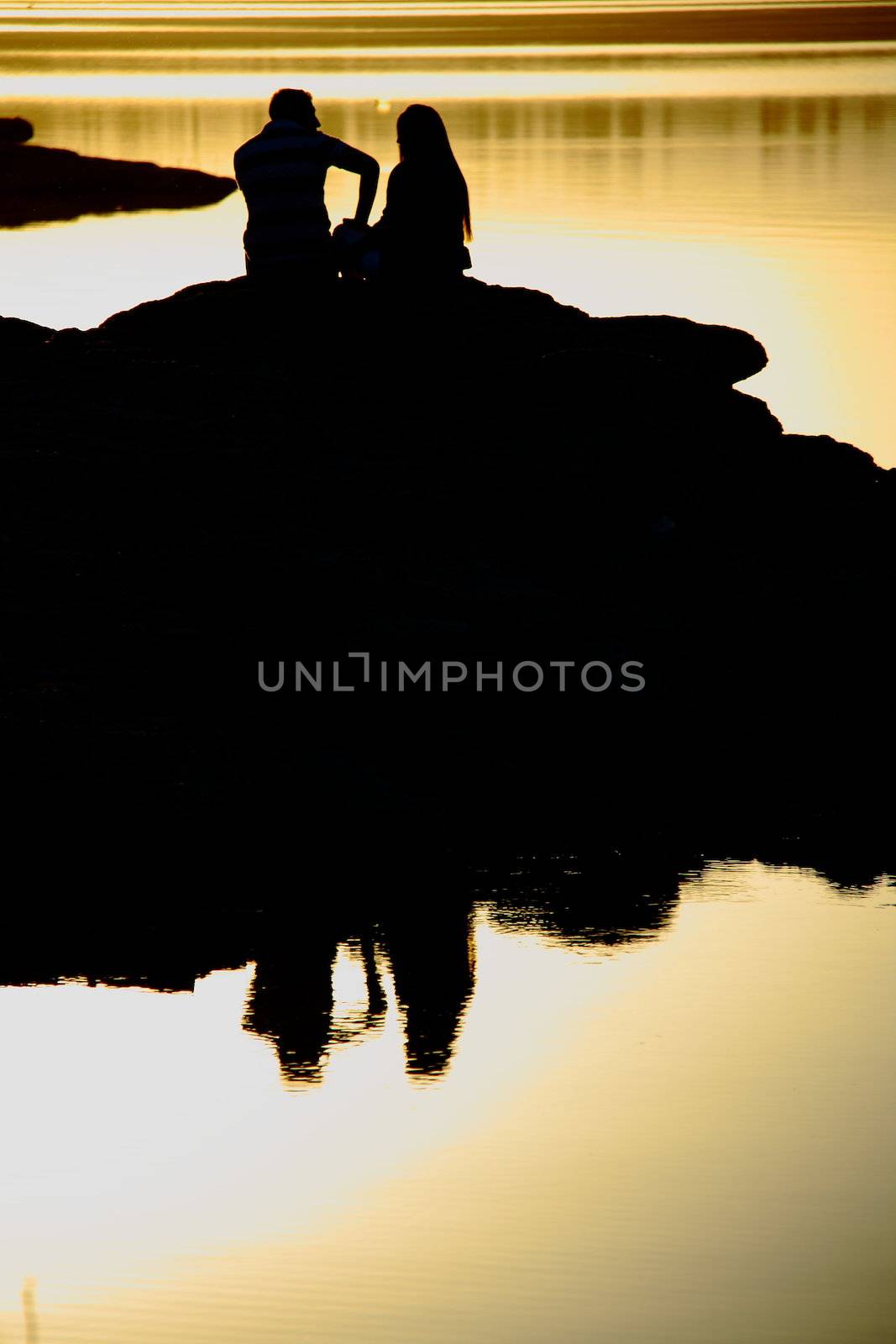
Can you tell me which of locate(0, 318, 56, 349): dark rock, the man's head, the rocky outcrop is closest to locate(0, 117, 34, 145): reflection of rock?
locate(0, 318, 56, 349): dark rock

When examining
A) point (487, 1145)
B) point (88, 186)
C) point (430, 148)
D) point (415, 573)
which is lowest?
point (88, 186)

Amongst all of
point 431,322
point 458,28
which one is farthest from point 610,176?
point 458,28

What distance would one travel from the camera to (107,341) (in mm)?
14195

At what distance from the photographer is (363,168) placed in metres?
13.8

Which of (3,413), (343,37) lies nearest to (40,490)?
(3,413)

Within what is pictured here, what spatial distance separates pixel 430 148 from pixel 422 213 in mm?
380

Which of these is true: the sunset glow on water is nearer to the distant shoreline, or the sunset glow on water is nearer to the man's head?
the man's head

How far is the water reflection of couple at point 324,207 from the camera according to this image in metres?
13.5

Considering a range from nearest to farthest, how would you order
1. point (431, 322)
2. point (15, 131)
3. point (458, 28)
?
point (431, 322)
point (15, 131)
point (458, 28)

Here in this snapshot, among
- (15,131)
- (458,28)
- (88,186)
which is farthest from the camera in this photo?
Result: (458,28)

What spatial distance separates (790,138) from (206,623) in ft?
150

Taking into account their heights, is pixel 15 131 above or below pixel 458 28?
above

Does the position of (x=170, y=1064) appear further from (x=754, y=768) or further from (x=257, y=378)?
(x=257, y=378)

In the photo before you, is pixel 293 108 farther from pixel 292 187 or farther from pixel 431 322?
pixel 431 322
